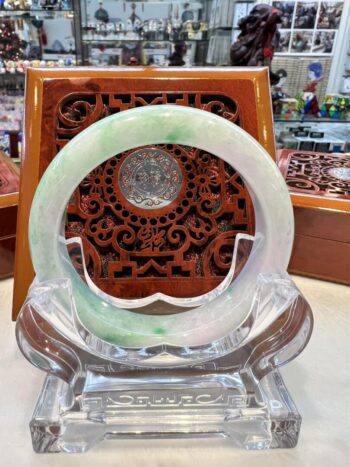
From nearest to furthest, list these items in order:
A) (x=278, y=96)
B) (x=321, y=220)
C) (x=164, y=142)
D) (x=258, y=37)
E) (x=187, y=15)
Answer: (x=164, y=142) → (x=321, y=220) → (x=258, y=37) → (x=278, y=96) → (x=187, y=15)

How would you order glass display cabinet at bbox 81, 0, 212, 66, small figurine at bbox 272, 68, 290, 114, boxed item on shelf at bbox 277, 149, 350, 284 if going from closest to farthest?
boxed item on shelf at bbox 277, 149, 350, 284 < small figurine at bbox 272, 68, 290, 114 < glass display cabinet at bbox 81, 0, 212, 66

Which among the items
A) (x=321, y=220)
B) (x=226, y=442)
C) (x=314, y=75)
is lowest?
(x=226, y=442)

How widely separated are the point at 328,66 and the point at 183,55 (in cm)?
62

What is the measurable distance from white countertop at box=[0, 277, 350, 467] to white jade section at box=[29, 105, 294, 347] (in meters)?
0.13

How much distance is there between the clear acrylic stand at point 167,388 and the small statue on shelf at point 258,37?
3.17 ft

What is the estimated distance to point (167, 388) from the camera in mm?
499

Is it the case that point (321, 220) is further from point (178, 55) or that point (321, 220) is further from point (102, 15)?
point (102, 15)

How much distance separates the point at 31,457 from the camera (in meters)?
0.47

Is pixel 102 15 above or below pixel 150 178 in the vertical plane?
above

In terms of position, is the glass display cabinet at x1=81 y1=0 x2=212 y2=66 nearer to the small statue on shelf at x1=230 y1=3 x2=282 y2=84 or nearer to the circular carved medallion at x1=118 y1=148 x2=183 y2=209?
the small statue on shelf at x1=230 y1=3 x2=282 y2=84

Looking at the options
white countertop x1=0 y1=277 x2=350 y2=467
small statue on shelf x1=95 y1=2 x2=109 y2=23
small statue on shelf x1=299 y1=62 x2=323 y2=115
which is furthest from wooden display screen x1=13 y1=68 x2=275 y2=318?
small statue on shelf x1=95 y1=2 x2=109 y2=23

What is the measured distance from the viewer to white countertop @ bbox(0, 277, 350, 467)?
47cm

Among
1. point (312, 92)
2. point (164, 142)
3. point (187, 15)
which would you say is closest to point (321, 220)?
point (164, 142)

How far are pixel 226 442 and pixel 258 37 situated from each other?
1131 millimetres
